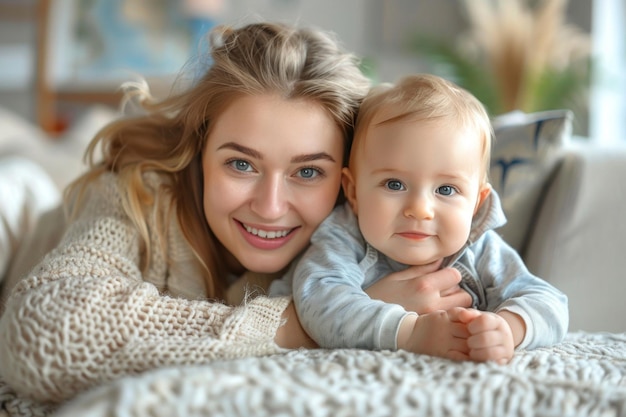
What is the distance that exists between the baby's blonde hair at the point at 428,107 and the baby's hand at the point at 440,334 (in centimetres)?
28

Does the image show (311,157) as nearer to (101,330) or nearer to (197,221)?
(197,221)

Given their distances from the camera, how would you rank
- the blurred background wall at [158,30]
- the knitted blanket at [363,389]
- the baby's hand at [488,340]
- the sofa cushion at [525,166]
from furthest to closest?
the blurred background wall at [158,30], the sofa cushion at [525,166], the baby's hand at [488,340], the knitted blanket at [363,389]

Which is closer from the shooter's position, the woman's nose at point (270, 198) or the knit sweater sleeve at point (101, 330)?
the knit sweater sleeve at point (101, 330)

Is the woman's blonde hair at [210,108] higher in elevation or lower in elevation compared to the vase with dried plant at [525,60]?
lower

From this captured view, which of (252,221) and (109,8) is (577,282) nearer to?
(252,221)

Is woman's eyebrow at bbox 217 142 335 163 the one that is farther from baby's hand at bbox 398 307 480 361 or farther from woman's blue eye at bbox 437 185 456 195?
baby's hand at bbox 398 307 480 361

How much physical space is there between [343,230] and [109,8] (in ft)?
12.1

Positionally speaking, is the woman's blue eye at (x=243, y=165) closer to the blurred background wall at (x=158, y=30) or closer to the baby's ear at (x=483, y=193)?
the baby's ear at (x=483, y=193)

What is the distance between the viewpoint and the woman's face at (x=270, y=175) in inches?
45.9

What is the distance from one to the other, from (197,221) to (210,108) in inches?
8.6

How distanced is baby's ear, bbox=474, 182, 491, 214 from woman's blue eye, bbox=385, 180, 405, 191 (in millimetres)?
148

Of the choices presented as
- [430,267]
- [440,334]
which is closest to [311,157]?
[430,267]

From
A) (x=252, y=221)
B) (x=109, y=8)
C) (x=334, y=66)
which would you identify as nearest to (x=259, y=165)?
(x=252, y=221)

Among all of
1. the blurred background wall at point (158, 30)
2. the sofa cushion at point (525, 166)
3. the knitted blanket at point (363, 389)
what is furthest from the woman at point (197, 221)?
the blurred background wall at point (158, 30)
